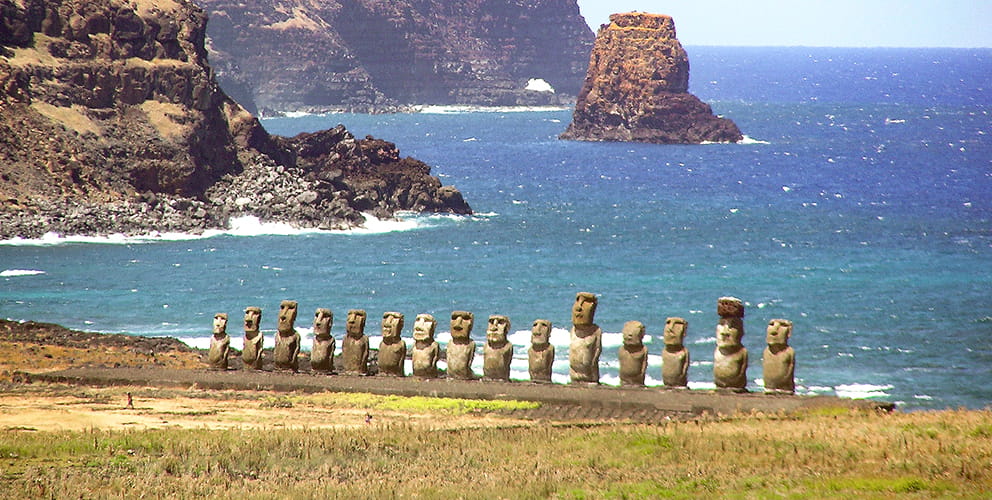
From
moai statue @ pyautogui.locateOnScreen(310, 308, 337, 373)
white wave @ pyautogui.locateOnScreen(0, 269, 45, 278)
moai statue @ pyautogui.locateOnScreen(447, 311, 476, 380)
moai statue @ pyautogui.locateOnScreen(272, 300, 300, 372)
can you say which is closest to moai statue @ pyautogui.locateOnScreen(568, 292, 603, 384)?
moai statue @ pyautogui.locateOnScreen(447, 311, 476, 380)

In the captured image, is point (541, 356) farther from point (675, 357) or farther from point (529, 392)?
point (675, 357)

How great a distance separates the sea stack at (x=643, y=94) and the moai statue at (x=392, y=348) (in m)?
134

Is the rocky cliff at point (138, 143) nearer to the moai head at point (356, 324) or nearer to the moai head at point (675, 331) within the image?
the moai head at point (356, 324)

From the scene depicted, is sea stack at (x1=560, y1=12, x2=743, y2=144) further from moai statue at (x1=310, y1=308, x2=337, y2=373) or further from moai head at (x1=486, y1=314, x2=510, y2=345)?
moai head at (x1=486, y1=314, x2=510, y2=345)

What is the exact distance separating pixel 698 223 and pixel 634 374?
65.7 m

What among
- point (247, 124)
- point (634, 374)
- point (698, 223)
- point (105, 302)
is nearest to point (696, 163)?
point (698, 223)

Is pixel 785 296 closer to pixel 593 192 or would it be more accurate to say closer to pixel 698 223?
pixel 698 223

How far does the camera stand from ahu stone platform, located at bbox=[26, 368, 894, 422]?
93.0 ft

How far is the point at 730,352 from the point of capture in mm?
30000

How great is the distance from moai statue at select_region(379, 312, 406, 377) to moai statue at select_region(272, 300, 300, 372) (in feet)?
7.16

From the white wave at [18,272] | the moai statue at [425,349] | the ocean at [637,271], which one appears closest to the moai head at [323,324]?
the moai statue at [425,349]

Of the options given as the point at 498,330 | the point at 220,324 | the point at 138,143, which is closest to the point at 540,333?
the point at 498,330

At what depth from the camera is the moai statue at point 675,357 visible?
3025 cm

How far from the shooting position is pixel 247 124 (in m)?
93.6
